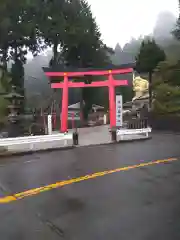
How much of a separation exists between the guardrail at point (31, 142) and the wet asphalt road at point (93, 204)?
286 centimetres

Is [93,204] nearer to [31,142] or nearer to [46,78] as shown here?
[31,142]

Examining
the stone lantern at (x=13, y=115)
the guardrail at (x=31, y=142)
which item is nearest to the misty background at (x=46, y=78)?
the stone lantern at (x=13, y=115)

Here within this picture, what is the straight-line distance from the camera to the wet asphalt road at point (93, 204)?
423 cm

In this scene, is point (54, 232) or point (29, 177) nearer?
point (54, 232)

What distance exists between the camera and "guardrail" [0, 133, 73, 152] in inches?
485

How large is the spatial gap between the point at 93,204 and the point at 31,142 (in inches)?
304

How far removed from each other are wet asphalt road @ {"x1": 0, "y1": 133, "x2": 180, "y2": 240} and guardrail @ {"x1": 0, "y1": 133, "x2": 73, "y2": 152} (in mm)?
2856

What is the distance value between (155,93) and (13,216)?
2242cm

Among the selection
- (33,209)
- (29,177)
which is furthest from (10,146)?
(33,209)

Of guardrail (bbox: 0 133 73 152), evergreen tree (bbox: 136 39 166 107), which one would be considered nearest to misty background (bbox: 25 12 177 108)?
evergreen tree (bbox: 136 39 166 107)

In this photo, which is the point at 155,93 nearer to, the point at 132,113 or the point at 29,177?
the point at 132,113

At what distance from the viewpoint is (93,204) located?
17.9ft

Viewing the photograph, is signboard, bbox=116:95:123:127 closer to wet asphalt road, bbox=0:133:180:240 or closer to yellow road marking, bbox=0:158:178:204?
wet asphalt road, bbox=0:133:180:240

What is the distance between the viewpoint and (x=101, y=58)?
41.0m
